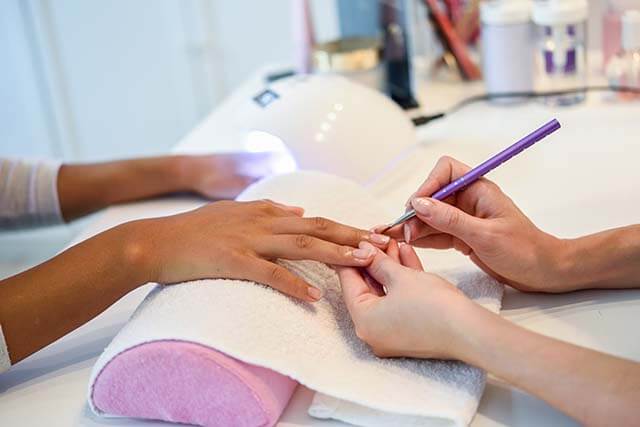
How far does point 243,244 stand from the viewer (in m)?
0.67

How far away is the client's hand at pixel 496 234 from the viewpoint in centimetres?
66

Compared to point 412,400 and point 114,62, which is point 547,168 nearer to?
point 412,400

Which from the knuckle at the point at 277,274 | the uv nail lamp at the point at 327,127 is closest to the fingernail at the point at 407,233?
the knuckle at the point at 277,274

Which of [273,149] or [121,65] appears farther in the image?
[121,65]

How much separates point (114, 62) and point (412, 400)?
5.32 feet

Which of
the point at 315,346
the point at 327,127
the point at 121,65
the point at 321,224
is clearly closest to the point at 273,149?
the point at 327,127

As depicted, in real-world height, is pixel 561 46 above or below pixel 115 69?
above

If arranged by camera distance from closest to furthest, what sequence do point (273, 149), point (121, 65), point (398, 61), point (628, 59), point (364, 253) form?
point (364, 253) < point (273, 149) < point (628, 59) < point (398, 61) < point (121, 65)

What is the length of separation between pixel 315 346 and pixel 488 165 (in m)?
0.19

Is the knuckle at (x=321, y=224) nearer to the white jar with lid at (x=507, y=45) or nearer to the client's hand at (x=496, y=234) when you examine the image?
the client's hand at (x=496, y=234)

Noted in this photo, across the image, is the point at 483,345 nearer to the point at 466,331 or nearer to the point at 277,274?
the point at 466,331

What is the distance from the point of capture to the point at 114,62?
6.60ft

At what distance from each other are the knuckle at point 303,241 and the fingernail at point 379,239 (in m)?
0.05

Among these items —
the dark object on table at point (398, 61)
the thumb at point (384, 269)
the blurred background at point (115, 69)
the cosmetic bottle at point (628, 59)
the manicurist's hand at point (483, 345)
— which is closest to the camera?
the manicurist's hand at point (483, 345)
